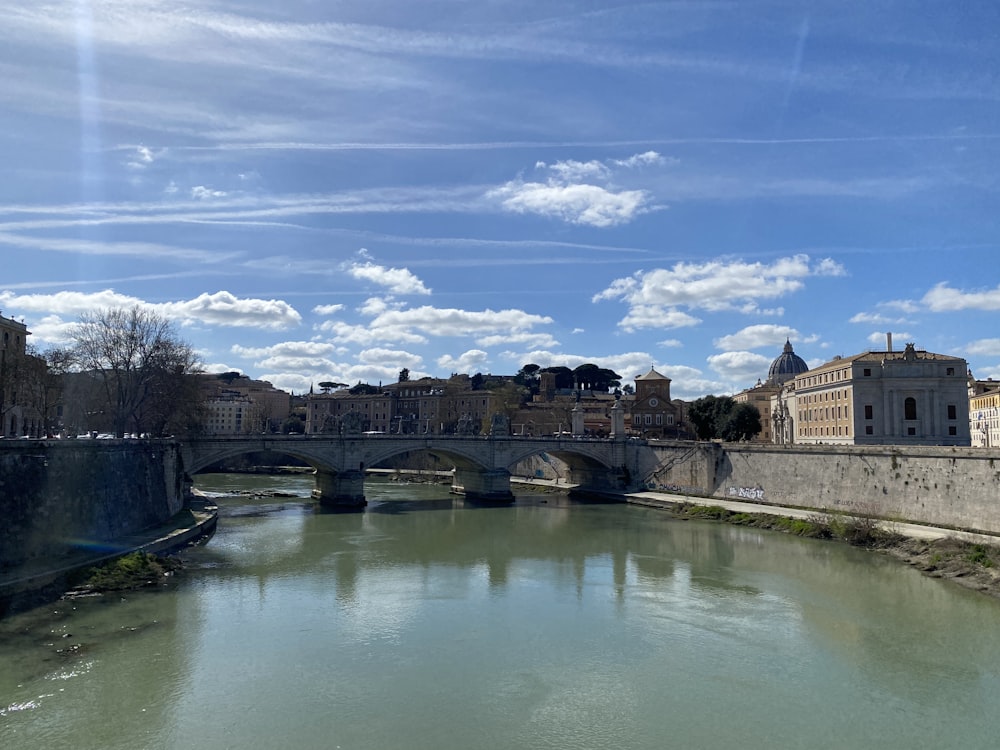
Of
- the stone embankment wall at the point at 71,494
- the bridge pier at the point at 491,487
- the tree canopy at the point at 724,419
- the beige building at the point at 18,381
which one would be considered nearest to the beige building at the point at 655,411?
the tree canopy at the point at 724,419

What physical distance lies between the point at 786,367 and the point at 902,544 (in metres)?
53.9

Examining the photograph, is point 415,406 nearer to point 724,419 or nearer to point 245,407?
point 245,407

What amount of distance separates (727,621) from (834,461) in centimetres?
1852

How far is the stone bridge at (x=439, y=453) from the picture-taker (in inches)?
1375

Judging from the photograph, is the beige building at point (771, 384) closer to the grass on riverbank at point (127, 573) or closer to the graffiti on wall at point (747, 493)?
the graffiti on wall at point (747, 493)

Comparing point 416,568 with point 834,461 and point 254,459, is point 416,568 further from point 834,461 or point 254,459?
point 254,459

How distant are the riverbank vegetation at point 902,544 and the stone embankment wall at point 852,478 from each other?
78.8 inches

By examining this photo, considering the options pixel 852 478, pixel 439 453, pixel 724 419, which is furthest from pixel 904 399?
pixel 439 453

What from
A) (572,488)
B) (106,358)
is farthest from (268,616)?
(572,488)

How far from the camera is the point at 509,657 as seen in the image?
45.3 feet

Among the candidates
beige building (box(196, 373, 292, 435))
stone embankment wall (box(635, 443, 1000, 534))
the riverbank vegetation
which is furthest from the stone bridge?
beige building (box(196, 373, 292, 435))

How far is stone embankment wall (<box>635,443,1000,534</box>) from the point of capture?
24875mm

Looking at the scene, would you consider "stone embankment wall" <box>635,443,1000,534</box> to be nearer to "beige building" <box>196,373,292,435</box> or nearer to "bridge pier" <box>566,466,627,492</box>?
"bridge pier" <box>566,466,627,492</box>

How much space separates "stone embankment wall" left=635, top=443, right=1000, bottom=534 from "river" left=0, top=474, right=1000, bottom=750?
454cm
